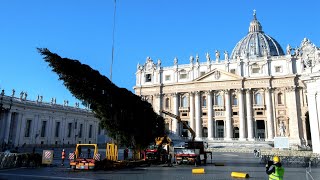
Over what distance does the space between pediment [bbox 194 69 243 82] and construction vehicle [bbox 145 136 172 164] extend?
39388 mm

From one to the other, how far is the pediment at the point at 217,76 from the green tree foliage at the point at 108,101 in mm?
41743

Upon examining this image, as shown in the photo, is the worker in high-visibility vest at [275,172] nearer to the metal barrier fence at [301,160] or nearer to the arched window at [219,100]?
the metal barrier fence at [301,160]

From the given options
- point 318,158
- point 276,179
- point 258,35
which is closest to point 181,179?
point 276,179

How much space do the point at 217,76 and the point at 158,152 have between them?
4254cm

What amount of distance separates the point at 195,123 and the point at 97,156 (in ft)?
156

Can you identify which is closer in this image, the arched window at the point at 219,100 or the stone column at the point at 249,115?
the stone column at the point at 249,115

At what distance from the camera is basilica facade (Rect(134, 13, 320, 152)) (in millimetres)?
59875

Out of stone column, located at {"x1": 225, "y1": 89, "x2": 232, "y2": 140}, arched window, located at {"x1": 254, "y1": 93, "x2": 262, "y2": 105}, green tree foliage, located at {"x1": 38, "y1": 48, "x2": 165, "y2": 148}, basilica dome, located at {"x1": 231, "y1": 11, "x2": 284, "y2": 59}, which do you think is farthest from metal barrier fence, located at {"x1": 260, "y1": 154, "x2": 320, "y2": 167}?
basilica dome, located at {"x1": 231, "y1": 11, "x2": 284, "y2": 59}

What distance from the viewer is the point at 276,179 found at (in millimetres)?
7820

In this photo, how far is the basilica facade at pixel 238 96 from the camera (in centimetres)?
5988

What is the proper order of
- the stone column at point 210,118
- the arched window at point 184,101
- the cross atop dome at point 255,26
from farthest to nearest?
1. the cross atop dome at point 255,26
2. the arched window at point 184,101
3. the stone column at point 210,118

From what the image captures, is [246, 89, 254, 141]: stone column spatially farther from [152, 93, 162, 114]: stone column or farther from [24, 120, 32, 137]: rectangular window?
[24, 120, 32, 137]: rectangular window

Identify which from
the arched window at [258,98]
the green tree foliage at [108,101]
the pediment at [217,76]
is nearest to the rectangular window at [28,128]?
the green tree foliage at [108,101]

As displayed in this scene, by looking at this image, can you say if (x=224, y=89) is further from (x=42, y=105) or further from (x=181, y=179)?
(x=181, y=179)
